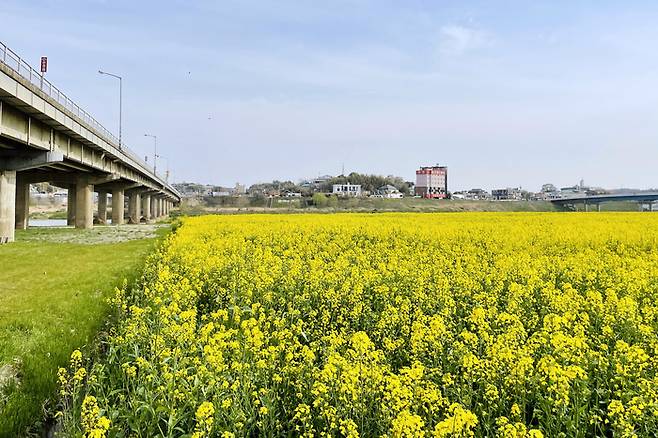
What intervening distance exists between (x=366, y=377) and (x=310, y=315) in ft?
11.8

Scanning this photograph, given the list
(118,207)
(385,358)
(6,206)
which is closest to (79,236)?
(6,206)

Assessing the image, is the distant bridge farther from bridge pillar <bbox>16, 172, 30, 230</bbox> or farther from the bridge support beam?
bridge pillar <bbox>16, 172, 30, 230</bbox>

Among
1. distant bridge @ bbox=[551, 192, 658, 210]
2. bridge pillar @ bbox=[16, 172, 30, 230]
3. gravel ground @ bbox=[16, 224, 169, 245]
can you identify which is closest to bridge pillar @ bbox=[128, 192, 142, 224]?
bridge pillar @ bbox=[16, 172, 30, 230]

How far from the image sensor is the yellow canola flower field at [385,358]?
4102 millimetres

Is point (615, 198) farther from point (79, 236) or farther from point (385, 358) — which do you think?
point (385, 358)

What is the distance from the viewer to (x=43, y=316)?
9.90m

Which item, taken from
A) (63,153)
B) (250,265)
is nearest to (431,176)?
(63,153)

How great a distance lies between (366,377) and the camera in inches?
170

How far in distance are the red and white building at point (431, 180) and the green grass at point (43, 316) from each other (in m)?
173

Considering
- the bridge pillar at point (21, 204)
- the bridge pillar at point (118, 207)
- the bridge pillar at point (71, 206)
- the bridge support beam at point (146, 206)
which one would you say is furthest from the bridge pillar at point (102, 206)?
the bridge support beam at point (146, 206)

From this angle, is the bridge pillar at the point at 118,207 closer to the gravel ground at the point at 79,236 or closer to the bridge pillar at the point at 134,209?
the bridge pillar at the point at 134,209

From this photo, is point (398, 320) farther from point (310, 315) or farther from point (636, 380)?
point (636, 380)

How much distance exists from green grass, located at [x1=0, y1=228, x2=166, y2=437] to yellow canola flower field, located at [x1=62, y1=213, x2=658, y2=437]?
2.20 feet

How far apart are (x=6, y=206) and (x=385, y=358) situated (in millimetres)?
28299
